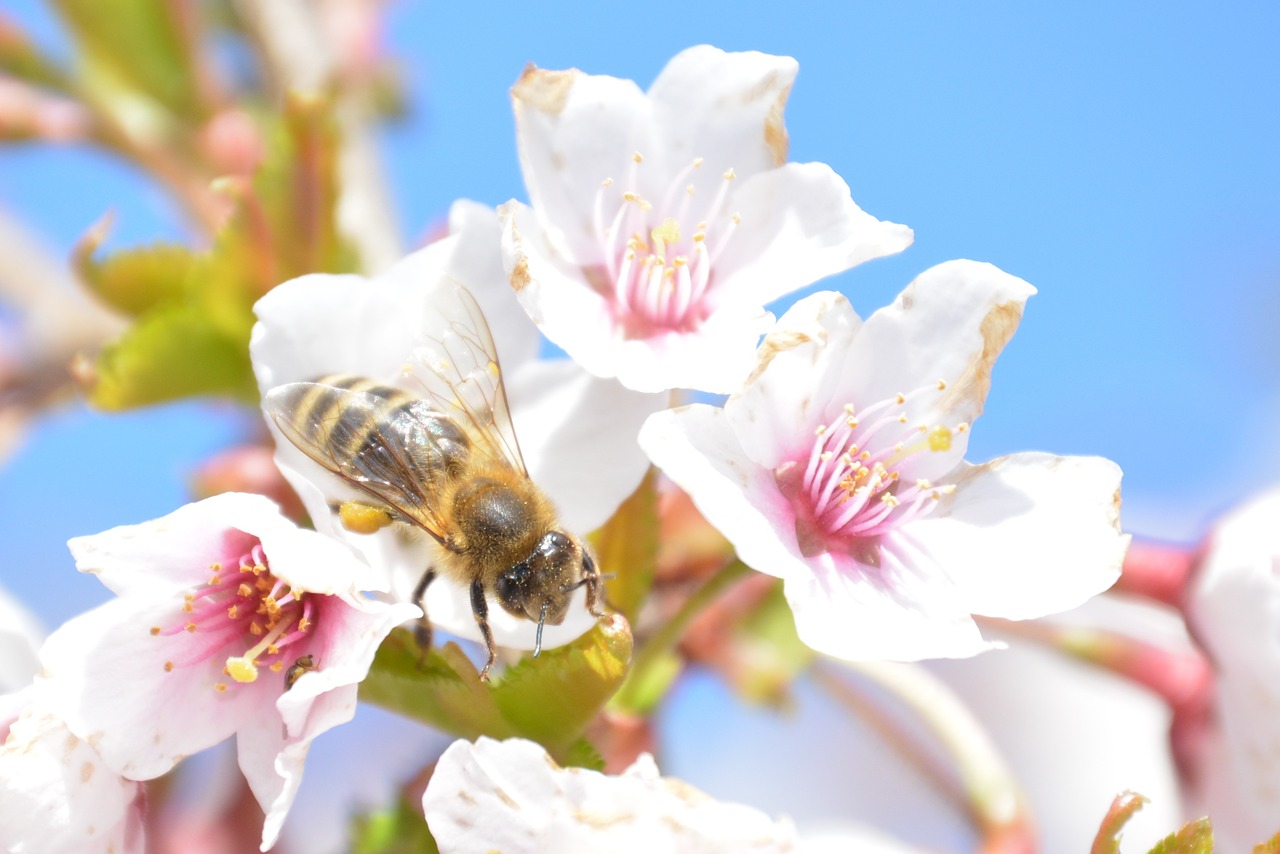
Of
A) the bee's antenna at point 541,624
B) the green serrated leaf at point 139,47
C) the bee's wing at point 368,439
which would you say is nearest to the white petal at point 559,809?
the bee's antenna at point 541,624

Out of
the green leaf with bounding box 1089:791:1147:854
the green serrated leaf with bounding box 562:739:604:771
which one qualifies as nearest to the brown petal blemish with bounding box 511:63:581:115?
the green serrated leaf with bounding box 562:739:604:771

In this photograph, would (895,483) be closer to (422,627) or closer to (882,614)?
(882,614)

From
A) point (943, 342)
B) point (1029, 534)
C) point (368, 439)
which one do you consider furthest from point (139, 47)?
point (1029, 534)

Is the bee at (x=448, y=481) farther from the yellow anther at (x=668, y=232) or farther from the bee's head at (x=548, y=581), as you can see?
the yellow anther at (x=668, y=232)

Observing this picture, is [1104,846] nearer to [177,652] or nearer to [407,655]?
[407,655]

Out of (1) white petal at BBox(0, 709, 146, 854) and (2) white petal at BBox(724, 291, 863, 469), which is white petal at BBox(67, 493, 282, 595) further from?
(2) white petal at BBox(724, 291, 863, 469)

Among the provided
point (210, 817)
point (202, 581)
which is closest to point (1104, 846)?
point (202, 581)
